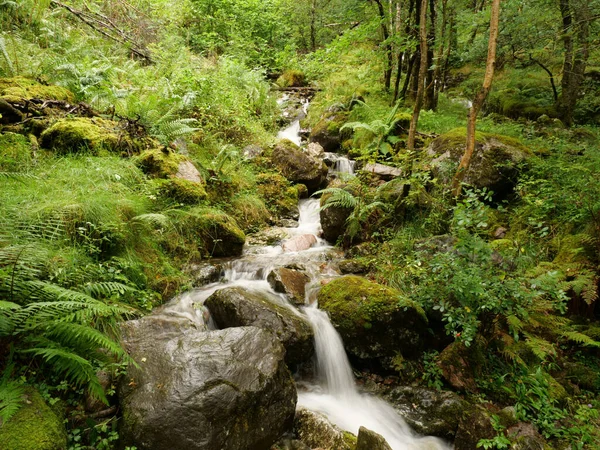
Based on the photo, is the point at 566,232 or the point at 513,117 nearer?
the point at 566,232

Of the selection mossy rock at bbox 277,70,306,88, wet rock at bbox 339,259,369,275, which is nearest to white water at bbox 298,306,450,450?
wet rock at bbox 339,259,369,275

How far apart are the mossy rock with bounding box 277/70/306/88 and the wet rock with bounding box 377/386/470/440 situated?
1581cm

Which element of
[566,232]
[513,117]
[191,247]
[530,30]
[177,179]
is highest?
[530,30]

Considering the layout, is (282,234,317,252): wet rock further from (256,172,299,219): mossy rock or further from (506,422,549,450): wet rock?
(506,422,549,450): wet rock

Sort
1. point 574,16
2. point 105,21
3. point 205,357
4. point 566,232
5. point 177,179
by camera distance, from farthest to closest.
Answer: point 105,21 → point 574,16 → point 177,179 → point 566,232 → point 205,357

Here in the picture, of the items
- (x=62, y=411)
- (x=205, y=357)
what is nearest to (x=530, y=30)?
(x=205, y=357)

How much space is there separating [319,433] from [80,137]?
5751mm

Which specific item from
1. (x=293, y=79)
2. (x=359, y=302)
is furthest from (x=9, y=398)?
(x=293, y=79)

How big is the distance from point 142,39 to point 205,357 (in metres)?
12.7

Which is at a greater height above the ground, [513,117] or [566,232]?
[513,117]

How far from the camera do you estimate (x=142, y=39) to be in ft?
38.4

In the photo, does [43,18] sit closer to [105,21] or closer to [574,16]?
[105,21]

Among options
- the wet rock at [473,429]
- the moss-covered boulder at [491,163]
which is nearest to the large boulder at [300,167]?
the moss-covered boulder at [491,163]

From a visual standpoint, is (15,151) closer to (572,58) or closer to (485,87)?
(485,87)
